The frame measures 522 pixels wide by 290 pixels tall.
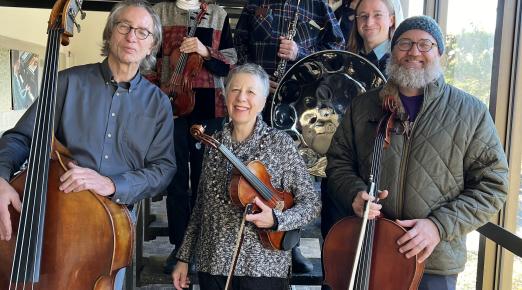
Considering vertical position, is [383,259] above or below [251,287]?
above

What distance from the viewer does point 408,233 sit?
61.4 inches

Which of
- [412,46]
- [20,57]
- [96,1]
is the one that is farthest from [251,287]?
[20,57]

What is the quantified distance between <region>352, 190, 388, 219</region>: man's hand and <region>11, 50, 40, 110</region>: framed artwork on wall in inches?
204

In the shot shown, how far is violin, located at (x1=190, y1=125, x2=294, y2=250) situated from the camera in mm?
1643

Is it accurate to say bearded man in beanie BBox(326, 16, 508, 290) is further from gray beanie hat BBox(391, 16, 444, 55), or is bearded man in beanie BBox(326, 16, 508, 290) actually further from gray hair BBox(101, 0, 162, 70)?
gray hair BBox(101, 0, 162, 70)

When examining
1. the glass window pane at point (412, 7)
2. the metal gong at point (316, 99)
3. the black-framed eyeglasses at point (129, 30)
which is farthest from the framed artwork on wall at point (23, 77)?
the black-framed eyeglasses at point (129, 30)

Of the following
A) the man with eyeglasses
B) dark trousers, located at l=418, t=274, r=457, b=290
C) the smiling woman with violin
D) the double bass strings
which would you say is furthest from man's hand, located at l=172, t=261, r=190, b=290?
dark trousers, located at l=418, t=274, r=457, b=290

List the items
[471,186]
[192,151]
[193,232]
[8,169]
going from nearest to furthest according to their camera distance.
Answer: [8,169] → [471,186] → [193,232] → [192,151]

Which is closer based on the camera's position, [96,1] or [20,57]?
[96,1]

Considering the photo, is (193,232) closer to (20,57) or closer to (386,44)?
(386,44)

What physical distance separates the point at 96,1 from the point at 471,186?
12.4 feet

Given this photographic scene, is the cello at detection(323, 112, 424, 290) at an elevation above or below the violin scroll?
below

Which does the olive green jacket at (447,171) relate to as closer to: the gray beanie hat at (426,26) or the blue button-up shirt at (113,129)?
the gray beanie hat at (426,26)

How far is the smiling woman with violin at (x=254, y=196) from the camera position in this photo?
173 cm
